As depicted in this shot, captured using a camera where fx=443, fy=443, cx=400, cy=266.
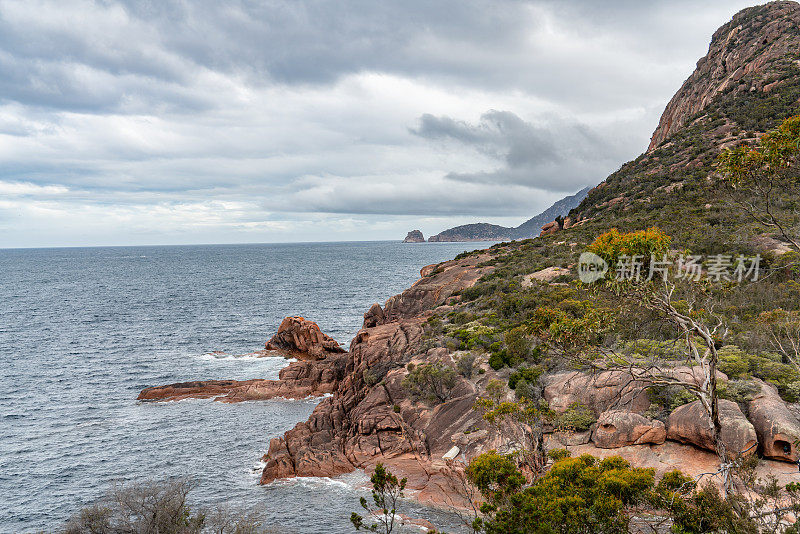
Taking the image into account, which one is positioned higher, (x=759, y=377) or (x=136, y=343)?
(x=759, y=377)

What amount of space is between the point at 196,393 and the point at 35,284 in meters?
129

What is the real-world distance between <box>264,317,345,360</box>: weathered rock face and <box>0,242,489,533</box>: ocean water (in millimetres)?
2995

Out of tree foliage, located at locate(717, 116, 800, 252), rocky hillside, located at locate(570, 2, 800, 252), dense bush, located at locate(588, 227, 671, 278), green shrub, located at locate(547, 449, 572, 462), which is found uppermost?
rocky hillside, located at locate(570, 2, 800, 252)

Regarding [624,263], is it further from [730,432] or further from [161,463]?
[161,463]

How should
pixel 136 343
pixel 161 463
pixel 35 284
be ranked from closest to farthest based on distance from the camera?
pixel 161 463, pixel 136 343, pixel 35 284

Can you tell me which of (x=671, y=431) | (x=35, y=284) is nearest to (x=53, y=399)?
(x=671, y=431)

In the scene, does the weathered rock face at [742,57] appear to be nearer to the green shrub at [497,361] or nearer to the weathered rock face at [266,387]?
the green shrub at [497,361]

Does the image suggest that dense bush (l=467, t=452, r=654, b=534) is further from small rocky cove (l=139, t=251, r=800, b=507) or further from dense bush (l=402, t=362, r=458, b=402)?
dense bush (l=402, t=362, r=458, b=402)

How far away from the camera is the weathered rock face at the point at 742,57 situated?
6881cm

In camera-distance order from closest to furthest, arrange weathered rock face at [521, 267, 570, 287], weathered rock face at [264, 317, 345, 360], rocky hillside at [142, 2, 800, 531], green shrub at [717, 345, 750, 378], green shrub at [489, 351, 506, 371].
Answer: rocky hillside at [142, 2, 800, 531] → green shrub at [717, 345, 750, 378] → green shrub at [489, 351, 506, 371] → weathered rock face at [521, 267, 570, 287] → weathered rock face at [264, 317, 345, 360]

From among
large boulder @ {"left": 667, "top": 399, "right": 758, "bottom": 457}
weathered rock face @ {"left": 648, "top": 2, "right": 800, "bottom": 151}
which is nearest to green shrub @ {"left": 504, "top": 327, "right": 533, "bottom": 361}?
large boulder @ {"left": 667, "top": 399, "right": 758, "bottom": 457}

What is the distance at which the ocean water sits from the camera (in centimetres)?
2552

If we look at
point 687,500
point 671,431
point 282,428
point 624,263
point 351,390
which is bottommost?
point 282,428

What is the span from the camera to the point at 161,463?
30.4 meters
